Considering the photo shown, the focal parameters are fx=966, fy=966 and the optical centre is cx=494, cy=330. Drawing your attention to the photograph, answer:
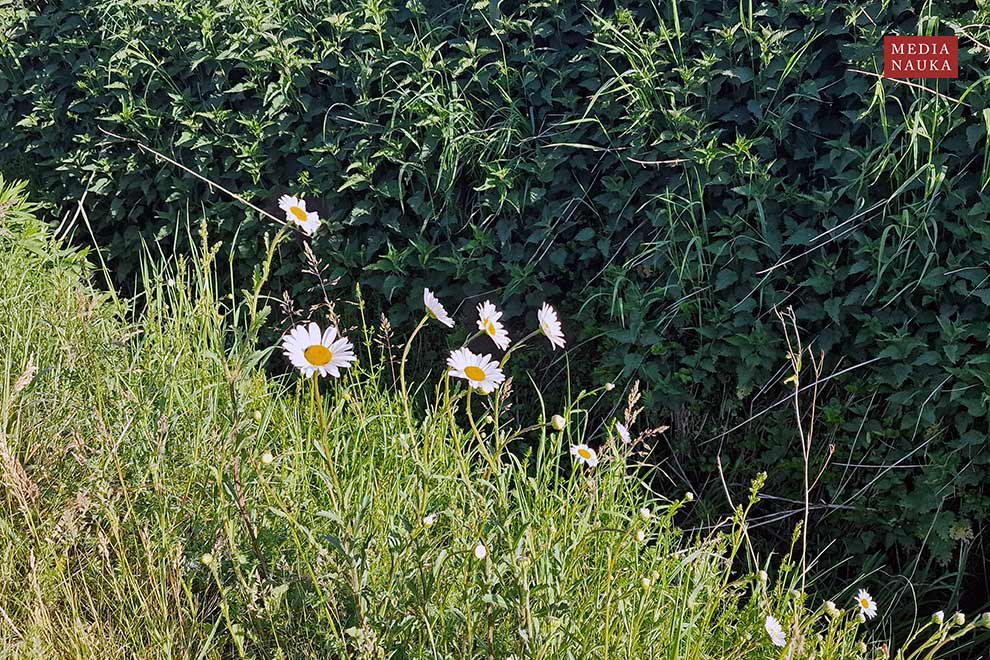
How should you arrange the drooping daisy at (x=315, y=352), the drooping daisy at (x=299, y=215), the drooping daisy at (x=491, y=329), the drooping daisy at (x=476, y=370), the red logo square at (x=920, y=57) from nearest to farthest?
1. the drooping daisy at (x=315, y=352)
2. the drooping daisy at (x=476, y=370)
3. the drooping daisy at (x=491, y=329)
4. the drooping daisy at (x=299, y=215)
5. the red logo square at (x=920, y=57)

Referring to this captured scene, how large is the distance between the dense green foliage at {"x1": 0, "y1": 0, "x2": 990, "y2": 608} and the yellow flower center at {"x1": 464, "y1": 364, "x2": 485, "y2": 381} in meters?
1.29

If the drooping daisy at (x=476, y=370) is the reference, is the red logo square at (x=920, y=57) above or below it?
above

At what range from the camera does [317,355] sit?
5.14 ft

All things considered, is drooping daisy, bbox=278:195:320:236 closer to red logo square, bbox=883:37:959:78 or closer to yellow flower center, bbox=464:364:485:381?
yellow flower center, bbox=464:364:485:381

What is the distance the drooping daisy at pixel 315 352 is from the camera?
1529 mm

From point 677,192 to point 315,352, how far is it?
1738mm

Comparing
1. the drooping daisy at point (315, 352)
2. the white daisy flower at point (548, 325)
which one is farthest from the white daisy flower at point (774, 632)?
the drooping daisy at point (315, 352)

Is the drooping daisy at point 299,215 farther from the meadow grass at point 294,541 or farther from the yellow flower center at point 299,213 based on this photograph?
the meadow grass at point 294,541

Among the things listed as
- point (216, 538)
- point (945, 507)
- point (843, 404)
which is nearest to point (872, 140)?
point (843, 404)

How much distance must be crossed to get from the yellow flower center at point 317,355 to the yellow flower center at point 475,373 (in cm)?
26

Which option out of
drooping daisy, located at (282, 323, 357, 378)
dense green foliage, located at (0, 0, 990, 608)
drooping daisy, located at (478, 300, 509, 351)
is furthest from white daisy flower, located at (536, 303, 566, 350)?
dense green foliage, located at (0, 0, 990, 608)

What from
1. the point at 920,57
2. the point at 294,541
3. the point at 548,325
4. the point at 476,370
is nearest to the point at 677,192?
the point at 920,57

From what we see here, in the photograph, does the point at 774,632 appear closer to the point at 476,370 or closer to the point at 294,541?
the point at 476,370

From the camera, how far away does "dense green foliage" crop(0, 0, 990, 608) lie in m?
2.66
